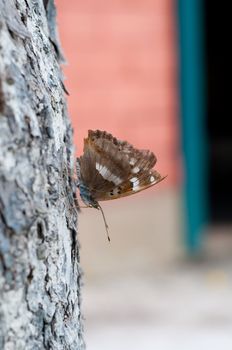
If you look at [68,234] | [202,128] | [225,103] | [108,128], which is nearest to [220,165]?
[225,103]

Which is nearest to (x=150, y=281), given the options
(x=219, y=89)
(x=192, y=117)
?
(x=192, y=117)

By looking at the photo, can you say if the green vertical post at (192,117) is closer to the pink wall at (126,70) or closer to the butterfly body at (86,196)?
the pink wall at (126,70)

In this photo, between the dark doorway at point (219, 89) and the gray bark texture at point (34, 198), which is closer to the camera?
the gray bark texture at point (34, 198)

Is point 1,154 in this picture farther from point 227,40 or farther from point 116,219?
point 227,40

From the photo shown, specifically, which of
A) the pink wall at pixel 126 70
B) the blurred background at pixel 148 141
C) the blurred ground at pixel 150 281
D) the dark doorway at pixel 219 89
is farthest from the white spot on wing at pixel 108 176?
the dark doorway at pixel 219 89

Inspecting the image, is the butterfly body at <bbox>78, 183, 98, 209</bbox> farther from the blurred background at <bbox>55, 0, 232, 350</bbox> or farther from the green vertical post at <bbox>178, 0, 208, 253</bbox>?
the green vertical post at <bbox>178, 0, 208, 253</bbox>

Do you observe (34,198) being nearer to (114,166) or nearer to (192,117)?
(114,166)
